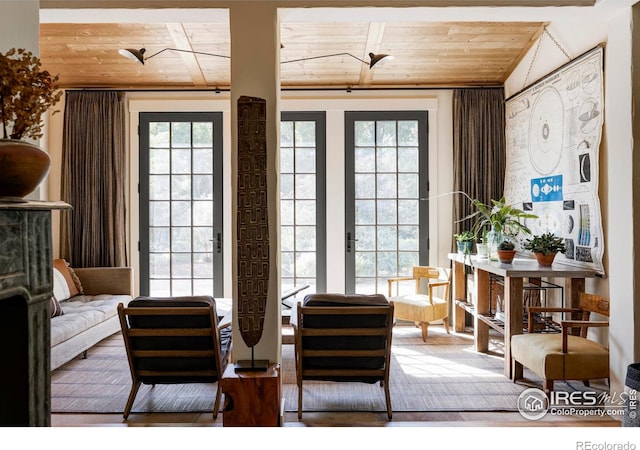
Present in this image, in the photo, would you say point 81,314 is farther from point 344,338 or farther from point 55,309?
point 344,338

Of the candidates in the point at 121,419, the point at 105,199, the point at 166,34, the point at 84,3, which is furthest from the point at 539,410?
the point at 105,199

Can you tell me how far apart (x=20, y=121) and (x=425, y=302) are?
4.19 meters

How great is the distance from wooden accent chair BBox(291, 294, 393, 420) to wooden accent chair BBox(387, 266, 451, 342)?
1.89 m

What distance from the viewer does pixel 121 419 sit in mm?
3156

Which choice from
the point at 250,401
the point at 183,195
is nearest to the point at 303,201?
the point at 183,195

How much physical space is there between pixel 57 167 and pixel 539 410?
579 cm

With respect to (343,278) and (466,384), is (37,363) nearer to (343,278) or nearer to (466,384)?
(466,384)

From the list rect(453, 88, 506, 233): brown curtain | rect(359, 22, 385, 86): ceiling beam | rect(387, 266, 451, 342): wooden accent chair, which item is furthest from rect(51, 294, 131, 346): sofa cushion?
rect(453, 88, 506, 233): brown curtain

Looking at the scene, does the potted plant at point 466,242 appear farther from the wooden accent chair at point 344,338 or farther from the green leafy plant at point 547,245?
the wooden accent chair at point 344,338

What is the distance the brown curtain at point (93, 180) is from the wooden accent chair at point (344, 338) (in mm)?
3539

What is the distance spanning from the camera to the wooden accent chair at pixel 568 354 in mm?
3260

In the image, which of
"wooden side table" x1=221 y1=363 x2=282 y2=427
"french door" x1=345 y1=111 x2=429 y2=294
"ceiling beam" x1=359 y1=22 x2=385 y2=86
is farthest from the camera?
"french door" x1=345 y1=111 x2=429 y2=294

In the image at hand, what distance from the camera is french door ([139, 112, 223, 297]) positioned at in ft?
19.2

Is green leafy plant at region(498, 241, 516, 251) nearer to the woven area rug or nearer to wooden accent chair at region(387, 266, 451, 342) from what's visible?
wooden accent chair at region(387, 266, 451, 342)
